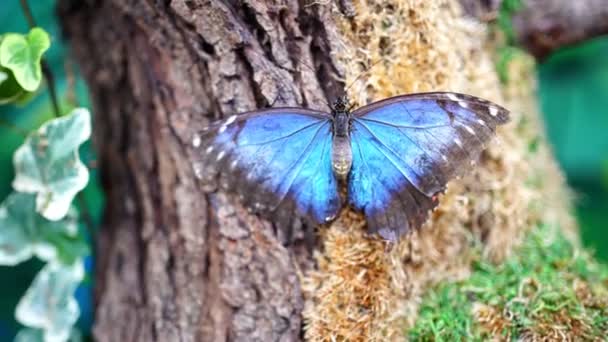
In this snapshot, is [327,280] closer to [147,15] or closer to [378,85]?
[378,85]

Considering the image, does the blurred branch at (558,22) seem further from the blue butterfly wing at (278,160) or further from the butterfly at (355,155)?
the blue butterfly wing at (278,160)

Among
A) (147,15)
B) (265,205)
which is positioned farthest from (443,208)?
(147,15)

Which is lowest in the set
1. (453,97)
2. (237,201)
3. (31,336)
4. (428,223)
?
(31,336)

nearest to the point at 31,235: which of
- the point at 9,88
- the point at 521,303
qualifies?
the point at 9,88

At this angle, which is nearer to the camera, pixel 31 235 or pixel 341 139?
pixel 341 139

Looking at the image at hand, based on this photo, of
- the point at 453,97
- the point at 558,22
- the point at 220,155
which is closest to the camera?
the point at 453,97

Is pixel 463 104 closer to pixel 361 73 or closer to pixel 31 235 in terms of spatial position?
pixel 361 73

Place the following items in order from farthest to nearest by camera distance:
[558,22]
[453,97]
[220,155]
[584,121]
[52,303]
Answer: [584,121]
[558,22]
[52,303]
[220,155]
[453,97]
